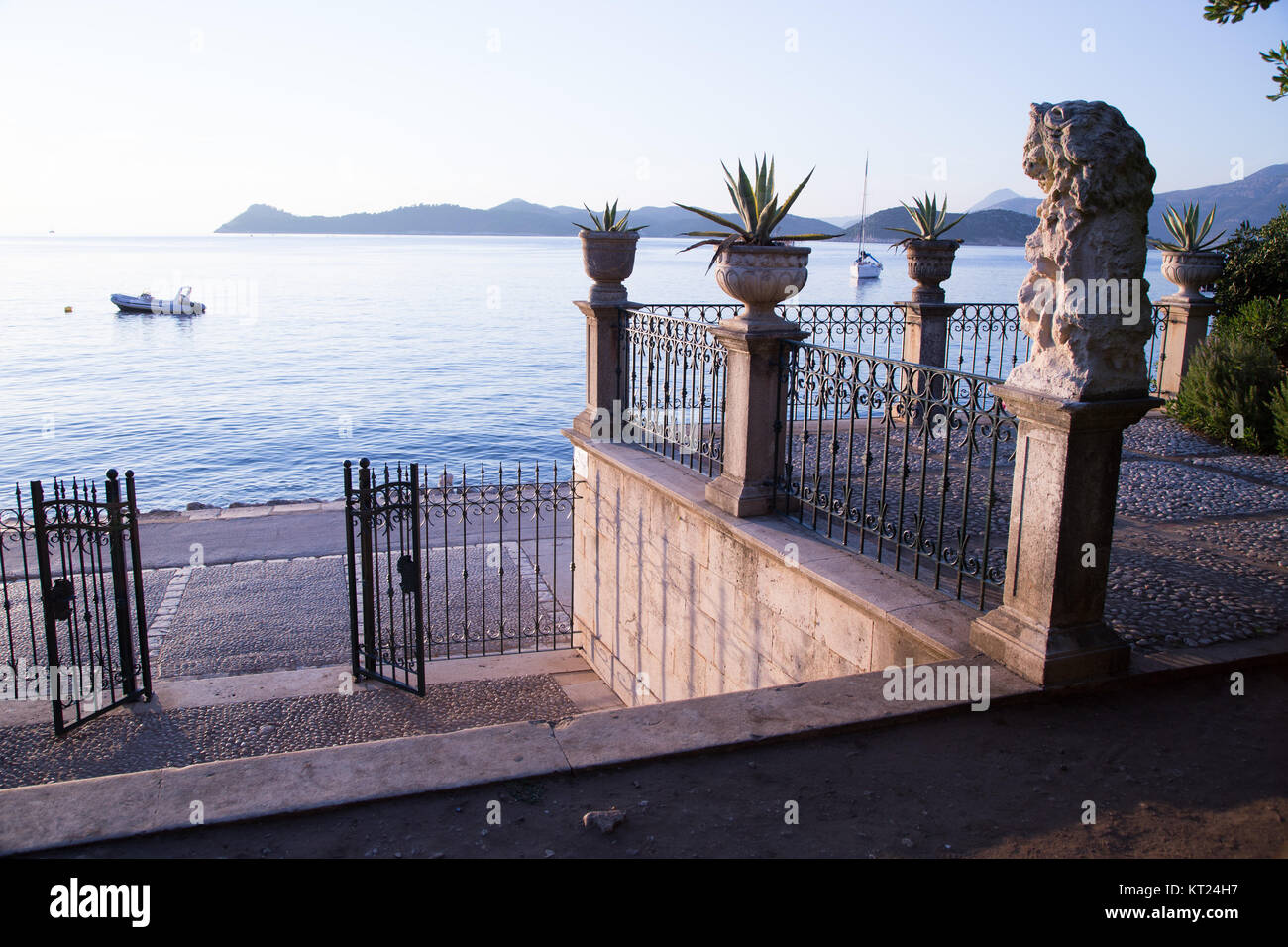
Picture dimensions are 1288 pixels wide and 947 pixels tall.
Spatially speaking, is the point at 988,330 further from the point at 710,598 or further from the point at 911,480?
the point at 710,598

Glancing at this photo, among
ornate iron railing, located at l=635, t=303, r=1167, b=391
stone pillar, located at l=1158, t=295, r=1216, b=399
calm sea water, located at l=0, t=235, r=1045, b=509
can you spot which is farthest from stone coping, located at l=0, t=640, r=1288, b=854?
calm sea water, located at l=0, t=235, r=1045, b=509

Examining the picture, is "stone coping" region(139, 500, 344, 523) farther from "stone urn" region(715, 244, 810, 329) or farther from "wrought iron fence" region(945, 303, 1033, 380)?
"stone urn" region(715, 244, 810, 329)

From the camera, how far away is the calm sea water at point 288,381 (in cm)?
3306

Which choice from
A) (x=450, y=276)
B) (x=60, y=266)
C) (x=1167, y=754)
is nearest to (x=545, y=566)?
(x=1167, y=754)

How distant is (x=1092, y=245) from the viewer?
4285mm

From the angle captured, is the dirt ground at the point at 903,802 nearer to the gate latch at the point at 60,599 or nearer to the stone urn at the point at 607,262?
the gate latch at the point at 60,599

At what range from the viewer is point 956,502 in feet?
26.0

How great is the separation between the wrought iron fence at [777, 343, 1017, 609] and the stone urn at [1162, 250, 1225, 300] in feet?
17.3

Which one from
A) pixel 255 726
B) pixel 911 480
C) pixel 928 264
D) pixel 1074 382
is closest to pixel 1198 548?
pixel 911 480

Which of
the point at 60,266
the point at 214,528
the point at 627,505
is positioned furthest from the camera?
the point at 60,266

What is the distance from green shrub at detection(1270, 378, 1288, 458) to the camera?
32.4ft

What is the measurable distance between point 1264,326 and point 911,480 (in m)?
7.15
